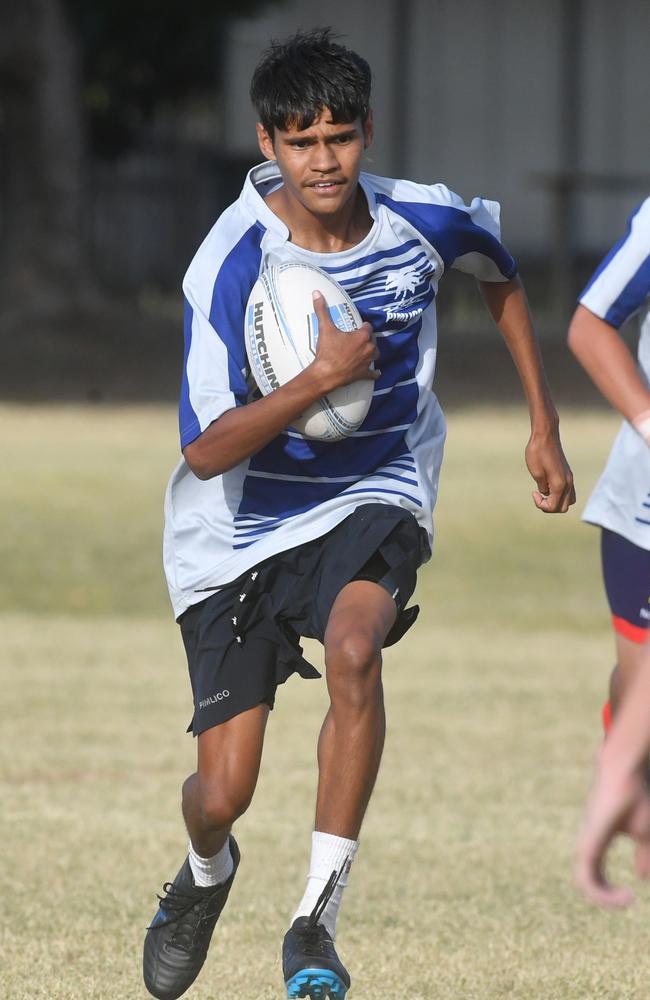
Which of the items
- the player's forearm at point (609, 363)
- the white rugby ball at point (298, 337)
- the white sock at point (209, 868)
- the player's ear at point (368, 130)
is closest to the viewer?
the player's forearm at point (609, 363)

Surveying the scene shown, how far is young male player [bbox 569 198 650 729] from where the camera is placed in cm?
402

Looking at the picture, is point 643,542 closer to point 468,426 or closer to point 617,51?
point 468,426

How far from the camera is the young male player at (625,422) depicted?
13.2ft

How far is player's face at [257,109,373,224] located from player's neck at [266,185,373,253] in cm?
4

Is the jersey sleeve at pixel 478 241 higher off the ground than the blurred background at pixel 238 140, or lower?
higher

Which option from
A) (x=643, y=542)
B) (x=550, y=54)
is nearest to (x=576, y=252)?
(x=550, y=54)

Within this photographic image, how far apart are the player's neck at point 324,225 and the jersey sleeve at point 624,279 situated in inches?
26.3

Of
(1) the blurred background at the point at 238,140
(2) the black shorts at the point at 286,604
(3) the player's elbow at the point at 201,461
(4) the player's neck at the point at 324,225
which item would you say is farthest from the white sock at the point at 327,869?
(1) the blurred background at the point at 238,140

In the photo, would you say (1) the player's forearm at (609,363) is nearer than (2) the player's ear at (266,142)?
Yes

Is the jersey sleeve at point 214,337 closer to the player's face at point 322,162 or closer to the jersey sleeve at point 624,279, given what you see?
the player's face at point 322,162

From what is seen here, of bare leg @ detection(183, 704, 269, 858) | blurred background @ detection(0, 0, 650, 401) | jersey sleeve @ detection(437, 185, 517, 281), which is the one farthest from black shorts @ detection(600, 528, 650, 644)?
blurred background @ detection(0, 0, 650, 401)

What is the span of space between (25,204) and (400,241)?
20.0 m

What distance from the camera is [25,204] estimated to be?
79.8 ft

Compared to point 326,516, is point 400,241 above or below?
above
